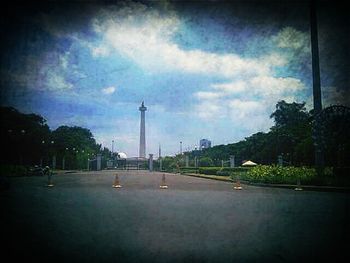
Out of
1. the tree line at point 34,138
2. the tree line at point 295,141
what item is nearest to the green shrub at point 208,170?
the tree line at point 295,141

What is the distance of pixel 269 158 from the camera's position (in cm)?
1173

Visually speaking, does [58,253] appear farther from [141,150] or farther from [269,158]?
[141,150]

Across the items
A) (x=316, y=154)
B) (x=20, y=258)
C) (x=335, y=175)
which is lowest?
(x=20, y=258)

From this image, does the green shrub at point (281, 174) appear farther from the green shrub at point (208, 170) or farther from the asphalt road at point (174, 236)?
the green shrub at point (208, 170)

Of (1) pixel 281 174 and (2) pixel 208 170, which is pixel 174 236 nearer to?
(1) pixel 281 174

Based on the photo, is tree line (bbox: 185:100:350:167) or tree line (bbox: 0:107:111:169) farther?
tree line (bbox: 185:100:350:167)

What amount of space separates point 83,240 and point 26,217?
1808 millimetres

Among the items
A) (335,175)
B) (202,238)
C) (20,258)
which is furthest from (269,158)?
(20,258)

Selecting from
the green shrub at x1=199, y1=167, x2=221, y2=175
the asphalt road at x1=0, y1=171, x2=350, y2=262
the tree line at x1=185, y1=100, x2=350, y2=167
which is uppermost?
the tree line at x1=185, y1=100, x2=350, y2=167

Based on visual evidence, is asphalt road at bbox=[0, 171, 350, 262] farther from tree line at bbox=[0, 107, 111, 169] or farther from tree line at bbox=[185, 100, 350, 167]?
tree line at bbox=[185, 100, 350, 167]

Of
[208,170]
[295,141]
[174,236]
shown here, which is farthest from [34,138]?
[208,170]

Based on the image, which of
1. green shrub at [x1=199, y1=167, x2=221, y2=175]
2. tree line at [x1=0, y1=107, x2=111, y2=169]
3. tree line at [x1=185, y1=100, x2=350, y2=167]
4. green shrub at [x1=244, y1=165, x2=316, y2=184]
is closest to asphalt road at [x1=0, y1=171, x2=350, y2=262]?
tree line at [x1=0, y1=107, x2=111, y2=169]

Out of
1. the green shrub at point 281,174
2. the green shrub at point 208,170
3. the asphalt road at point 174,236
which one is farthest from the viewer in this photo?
the green shrub at point 208,170

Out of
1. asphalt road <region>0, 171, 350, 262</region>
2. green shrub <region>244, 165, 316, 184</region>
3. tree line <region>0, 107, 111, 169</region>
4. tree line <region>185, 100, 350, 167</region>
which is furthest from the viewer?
green shrub <region>244, 165, 316, 184</region>
